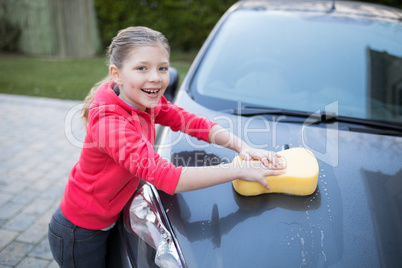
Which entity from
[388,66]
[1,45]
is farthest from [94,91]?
[1,45]

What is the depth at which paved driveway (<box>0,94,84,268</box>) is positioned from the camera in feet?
7.36

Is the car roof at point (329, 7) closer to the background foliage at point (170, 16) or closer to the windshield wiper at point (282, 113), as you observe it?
the windshield wiper at point (282, 113)

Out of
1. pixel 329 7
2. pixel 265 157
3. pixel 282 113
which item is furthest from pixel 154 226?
pixel 329 7

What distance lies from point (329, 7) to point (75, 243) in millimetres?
2217

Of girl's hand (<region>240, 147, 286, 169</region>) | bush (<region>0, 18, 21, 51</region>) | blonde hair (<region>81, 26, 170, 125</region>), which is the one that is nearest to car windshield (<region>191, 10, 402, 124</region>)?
girl's hand (<region>240, 147, 286, 169</region>)

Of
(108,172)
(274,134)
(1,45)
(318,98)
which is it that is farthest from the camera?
(1,45)

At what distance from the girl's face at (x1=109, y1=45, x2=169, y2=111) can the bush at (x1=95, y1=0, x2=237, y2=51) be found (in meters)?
7.41

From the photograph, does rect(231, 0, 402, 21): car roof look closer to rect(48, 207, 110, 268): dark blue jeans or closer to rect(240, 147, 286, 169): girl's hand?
rect(240, 147, 286, 169): girl's hand

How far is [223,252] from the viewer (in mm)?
1129

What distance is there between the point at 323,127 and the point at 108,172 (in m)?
1.06

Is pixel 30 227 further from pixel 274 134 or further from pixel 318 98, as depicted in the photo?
pixel 318 98

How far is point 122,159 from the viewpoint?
1.16 meters

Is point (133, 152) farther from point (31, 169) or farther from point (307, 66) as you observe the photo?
point (31, 169)

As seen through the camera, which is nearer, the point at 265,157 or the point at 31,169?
the point at 265,157
